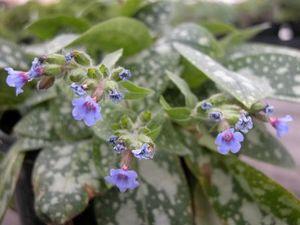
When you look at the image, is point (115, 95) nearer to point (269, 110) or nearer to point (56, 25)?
point (269, 110)

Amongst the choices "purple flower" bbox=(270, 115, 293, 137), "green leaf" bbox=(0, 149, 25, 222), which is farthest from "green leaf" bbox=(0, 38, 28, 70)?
"purple flower" bbox=(270, 115, 293, 137)

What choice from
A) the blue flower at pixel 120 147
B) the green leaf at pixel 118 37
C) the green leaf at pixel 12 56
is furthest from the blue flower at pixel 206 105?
the green leaf at pixel 12 56

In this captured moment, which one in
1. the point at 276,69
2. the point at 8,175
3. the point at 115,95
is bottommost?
the point at 8,175

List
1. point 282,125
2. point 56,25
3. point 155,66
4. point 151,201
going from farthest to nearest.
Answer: point 56,25 < point 155,66 < point 151,201 < point 282,125

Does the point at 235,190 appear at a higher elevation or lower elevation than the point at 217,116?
lower

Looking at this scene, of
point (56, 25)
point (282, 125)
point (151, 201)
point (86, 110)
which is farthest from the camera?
point (56, 25)

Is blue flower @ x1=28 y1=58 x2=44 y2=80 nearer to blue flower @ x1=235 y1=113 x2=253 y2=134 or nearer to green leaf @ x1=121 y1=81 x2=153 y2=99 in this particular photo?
green leaf @ x1=121 y1=81 x2=153 y2=99

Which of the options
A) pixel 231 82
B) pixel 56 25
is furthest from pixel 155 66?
pixel 56 25
